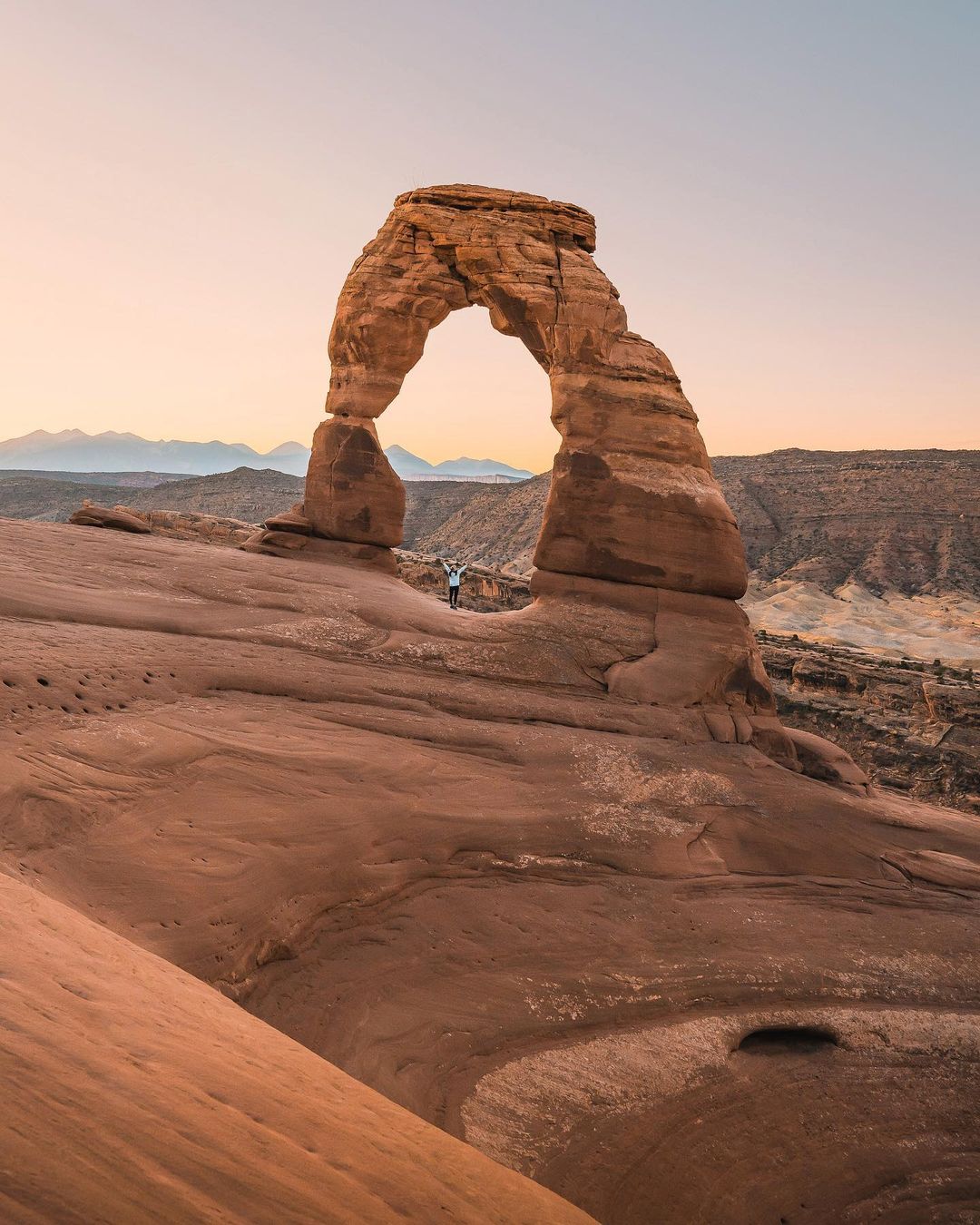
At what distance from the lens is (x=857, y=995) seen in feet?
24.4

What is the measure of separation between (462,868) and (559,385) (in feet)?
24.1

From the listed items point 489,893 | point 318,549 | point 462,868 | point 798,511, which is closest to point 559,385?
point 318,549

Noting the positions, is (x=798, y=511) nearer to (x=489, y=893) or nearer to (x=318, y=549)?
(x=318, y=549)

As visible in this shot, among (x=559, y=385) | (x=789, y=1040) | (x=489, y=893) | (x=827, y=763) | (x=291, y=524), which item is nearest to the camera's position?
(x=789, y=1040)

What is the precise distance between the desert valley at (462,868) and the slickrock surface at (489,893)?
3 centimetres

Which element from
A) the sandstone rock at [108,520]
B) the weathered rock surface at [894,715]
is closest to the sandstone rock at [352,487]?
the sandstone rock at [108,520]

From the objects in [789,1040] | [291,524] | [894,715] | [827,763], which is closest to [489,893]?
[789,1040]

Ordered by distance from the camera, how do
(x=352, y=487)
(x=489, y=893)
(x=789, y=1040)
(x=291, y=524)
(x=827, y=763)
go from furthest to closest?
(x=352, y=487) < (x=291, y=524) < (x=827, y=763) < (x=489, y=893) < (x=789, y=1040)

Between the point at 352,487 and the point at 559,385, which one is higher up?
the point at 559,385

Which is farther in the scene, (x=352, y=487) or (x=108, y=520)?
(x=352, y=487)

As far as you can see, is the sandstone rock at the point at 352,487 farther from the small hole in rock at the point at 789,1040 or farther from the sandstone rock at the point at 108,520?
the small hole in rock at the point at 789,1040

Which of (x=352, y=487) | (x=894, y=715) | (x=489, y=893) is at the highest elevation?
(x=352, y=487)

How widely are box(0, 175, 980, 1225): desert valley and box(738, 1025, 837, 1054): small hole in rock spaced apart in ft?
0.10

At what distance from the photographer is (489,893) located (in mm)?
7605
